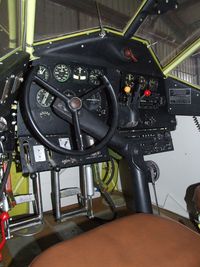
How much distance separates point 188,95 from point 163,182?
82 centimetres

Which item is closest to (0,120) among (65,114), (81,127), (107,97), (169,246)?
(65,114)

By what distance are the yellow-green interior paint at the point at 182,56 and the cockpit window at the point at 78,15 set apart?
1.64 ft

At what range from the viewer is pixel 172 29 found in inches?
65.8

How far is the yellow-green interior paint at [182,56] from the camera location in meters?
1.71

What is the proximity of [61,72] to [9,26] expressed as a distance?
367mm

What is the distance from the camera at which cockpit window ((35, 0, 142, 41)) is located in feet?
4.37

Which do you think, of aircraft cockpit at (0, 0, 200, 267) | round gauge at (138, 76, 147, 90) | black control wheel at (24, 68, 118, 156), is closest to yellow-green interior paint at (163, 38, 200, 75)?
aircraft cockpit at (0, 0, 200, 267)

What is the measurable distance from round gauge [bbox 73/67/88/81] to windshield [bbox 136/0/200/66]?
1.46 ft

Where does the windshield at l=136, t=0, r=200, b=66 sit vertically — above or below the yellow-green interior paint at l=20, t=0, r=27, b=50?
above

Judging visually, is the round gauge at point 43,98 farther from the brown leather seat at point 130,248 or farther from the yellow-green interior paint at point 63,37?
the brown leather seat at point 130,248

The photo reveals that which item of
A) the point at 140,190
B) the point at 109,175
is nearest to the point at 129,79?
the point at 140,190

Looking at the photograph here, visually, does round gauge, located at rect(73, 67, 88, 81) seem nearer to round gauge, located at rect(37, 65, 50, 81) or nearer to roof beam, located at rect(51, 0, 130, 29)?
round gauge, located at rect(37, 65, 50, 81)

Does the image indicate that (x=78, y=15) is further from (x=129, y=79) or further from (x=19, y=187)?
(x=19, y=187)

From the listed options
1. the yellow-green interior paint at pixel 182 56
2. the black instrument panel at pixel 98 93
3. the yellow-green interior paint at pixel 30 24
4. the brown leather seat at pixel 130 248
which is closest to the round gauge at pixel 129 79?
the black instrument panel at pixel 98 93
